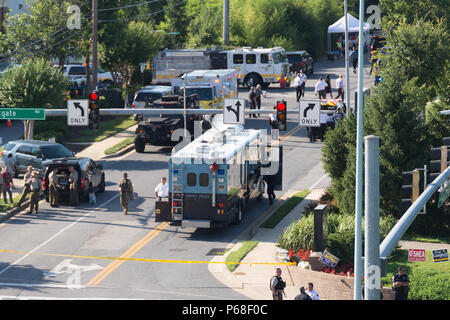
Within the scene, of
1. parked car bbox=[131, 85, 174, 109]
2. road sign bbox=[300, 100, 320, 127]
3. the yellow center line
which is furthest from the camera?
parked car bbox=[131, 85, 174, 109]

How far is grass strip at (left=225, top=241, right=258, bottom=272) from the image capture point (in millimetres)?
25438

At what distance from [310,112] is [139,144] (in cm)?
1565

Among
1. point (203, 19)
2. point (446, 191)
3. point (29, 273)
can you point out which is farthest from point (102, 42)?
point (446, 191)

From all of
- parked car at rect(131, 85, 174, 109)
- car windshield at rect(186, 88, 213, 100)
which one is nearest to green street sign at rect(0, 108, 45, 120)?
parked car at rect(131, 85, 174, 109)

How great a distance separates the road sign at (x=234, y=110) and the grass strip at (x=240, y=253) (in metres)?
4.32

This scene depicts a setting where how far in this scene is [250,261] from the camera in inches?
1018

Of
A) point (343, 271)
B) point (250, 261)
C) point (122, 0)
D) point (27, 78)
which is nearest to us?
point (343, 271)

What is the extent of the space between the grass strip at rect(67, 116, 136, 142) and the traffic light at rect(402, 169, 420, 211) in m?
31.4

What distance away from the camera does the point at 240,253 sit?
26.6 meters

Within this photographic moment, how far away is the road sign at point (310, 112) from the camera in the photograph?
91.8 feet

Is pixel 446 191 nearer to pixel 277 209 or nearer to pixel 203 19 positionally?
pixel 277 209

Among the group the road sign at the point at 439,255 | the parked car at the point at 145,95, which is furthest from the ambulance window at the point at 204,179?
the parked car at the point at 145,95

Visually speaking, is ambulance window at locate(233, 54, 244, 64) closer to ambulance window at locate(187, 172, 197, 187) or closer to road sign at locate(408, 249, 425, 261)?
ambulance window at locate(187, 172, 197, 187)

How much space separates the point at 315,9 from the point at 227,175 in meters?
56.4
